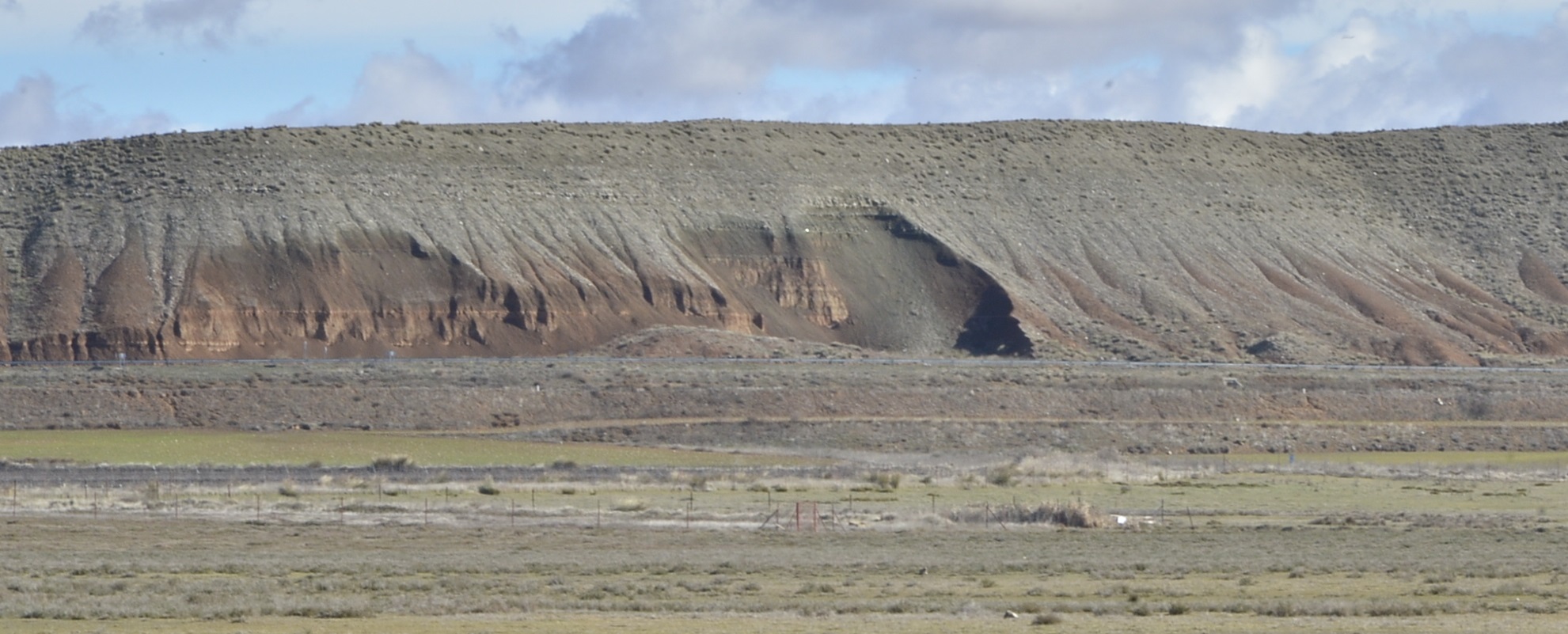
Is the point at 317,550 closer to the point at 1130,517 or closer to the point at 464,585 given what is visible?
the point at 464,585

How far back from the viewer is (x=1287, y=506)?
48219 mm

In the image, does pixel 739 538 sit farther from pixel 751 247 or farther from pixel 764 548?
pixel 751 247

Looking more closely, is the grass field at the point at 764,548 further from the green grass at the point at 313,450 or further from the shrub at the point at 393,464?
the shrub at the point at 393,464

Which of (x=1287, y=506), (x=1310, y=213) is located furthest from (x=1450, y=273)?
(x=1287, y=506)

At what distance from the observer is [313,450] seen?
6122 cm

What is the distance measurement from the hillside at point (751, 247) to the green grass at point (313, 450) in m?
18.1

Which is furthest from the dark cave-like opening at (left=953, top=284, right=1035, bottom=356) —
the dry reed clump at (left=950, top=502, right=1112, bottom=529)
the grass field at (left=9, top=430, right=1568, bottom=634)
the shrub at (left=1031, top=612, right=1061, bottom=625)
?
the shrub at (left=1031, top=612, right=1061, bottom=625)

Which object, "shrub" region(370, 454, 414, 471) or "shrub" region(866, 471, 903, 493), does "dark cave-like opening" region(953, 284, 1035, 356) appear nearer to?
"shrub" region(866, 471, 903, 493)

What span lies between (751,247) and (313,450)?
3981cm

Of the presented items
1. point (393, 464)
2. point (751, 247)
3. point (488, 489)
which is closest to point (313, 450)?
point (393, 464)

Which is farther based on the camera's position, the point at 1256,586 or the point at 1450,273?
the point at 1450,273

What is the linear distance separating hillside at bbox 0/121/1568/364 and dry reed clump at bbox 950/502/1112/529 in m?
42.8

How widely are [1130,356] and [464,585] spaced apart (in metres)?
60.6

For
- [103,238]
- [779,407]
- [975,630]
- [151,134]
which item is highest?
[151,134]
